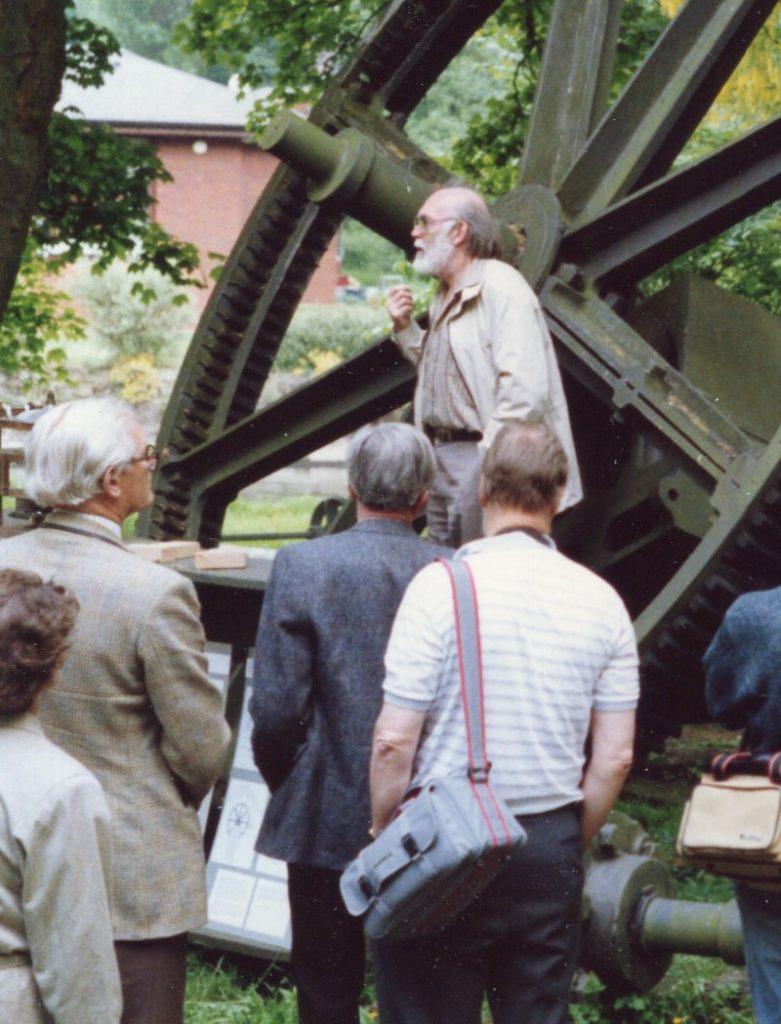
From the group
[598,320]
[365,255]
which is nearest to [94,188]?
[598,320]

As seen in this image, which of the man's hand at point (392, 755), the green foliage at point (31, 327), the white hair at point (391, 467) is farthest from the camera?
the green foliage at point (31, 327)

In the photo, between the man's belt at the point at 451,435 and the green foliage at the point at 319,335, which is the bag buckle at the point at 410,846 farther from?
the green foliage at the point at 319,335

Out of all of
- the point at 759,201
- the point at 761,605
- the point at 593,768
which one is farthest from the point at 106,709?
the point at 759,201

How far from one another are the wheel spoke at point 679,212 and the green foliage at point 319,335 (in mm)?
26933

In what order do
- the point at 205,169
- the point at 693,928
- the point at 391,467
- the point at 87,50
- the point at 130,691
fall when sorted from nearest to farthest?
the point at 130,691 < the point at 391,467 < the point at 693,928 < the point at 87,50 < the point at 205,169

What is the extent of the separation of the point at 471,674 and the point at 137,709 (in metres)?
0.64

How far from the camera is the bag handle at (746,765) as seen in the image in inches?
129

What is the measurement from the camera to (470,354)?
522cm

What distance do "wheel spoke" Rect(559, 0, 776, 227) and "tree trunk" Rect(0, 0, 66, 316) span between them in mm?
1757

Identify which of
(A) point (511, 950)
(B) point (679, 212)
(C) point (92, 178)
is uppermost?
→ (C) point (92, 178)

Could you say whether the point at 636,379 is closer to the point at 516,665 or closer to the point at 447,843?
the point at 516,665

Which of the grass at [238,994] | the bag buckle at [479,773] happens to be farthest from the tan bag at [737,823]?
the grass at [238,994]

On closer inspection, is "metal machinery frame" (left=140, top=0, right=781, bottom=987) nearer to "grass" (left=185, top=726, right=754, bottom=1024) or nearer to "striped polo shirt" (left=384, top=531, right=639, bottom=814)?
"grass" (left=185, top=726, right=754, bottom=1024)

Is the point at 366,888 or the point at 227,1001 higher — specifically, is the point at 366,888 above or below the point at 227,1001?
above
